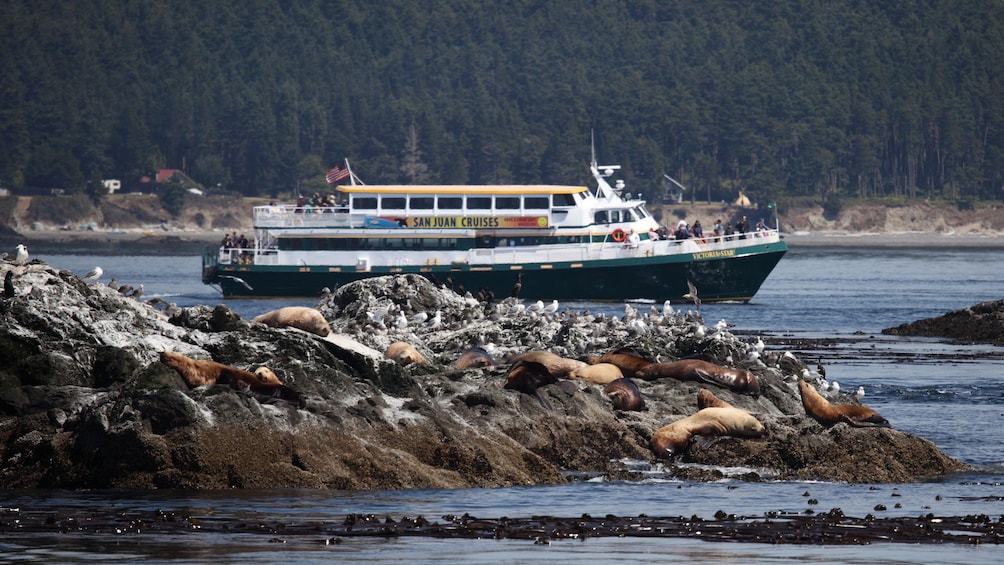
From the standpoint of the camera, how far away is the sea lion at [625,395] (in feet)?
65.6

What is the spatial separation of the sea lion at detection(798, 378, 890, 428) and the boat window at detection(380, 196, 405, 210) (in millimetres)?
32155

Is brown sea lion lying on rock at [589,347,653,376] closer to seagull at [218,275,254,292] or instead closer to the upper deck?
the upper deck

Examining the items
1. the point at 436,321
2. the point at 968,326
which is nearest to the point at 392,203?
the point at 968,326

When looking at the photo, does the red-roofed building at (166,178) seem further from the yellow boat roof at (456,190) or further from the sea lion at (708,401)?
the sea lion at (708,401)

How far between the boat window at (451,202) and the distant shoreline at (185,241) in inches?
2013

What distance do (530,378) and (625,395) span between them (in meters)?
1.41

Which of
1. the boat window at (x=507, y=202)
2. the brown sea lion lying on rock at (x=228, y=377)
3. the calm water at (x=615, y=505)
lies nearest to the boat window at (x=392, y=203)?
the boat window at (x=507, y=202)

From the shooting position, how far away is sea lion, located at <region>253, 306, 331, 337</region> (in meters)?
21.2

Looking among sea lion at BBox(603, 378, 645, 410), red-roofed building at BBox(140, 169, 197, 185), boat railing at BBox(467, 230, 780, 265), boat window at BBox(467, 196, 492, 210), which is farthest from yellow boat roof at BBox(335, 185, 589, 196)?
red-roofed building at BBox(140, 169, 197, 185)

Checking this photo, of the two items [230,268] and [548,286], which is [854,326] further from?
[230,268]

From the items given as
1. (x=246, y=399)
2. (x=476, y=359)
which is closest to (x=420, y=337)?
(x=476, y=359)

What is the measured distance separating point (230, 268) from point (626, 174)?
100131 millimetres

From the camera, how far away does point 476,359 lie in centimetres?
2212

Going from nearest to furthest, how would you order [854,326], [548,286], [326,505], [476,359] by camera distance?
[326,505] < [476,359] < [854,326] < [548,286]
